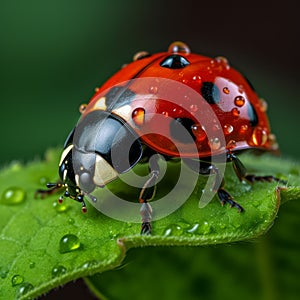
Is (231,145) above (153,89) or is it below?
below

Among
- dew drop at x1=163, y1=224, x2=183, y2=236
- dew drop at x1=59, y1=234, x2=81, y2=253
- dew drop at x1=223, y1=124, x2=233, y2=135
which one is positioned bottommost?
dew drop at x1=59, y1=234, x2=81, y2=253

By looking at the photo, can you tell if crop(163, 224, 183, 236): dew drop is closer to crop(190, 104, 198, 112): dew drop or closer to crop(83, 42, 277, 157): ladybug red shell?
crop(83, 42, 277, 157): ladybug red shell

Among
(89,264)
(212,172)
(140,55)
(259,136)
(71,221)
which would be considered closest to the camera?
(89,264)

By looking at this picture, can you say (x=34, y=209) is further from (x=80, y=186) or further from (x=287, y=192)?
(x=287, y=192)

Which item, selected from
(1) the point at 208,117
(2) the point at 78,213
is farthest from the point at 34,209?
(1) the point at 208,117

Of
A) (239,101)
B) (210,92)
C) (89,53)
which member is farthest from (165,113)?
(89,53)

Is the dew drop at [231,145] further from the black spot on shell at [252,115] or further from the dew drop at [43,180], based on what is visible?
the dew drop at [43,180]

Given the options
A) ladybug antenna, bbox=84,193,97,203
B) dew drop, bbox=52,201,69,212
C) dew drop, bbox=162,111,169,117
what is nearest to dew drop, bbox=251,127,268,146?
dew drop, bbox=162,111,169,117

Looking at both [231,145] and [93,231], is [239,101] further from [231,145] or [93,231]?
[93,231]
